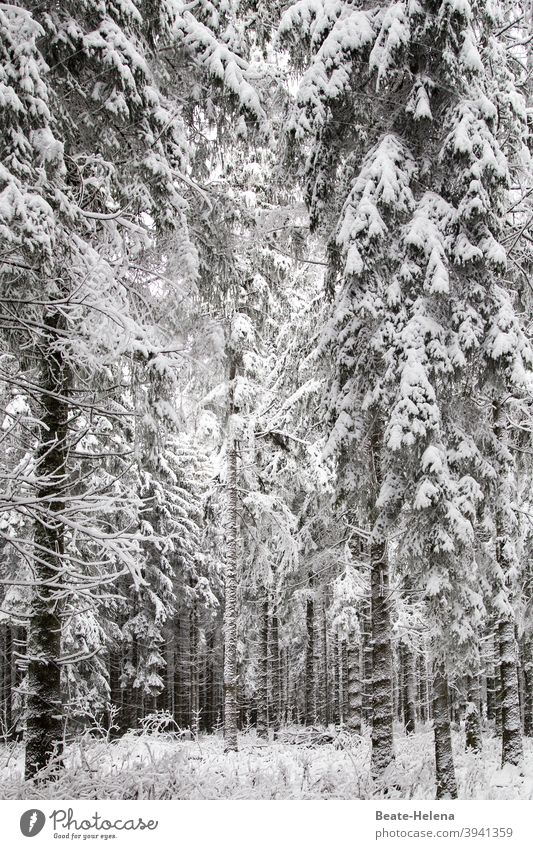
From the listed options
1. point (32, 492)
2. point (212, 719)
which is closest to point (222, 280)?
point (32, 492)

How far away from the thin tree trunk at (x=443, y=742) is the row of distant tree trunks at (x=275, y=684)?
751cm

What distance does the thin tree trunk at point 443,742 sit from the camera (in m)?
7.05

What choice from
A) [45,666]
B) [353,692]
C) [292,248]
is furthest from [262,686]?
[292,248]

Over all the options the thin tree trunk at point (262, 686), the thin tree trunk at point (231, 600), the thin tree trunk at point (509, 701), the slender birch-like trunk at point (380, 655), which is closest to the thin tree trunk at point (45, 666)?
the slender birch-like trunk at point (380, 655)

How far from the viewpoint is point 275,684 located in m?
27.6

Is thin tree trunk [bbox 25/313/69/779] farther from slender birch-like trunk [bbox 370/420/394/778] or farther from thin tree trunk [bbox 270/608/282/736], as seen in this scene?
thin tree trunk [bbox 270/608/282/736]

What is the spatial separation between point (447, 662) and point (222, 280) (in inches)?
225

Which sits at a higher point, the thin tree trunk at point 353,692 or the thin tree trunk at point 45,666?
the thin tree trunk at point 45,666

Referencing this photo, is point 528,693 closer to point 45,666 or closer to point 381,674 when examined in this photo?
point 381,674

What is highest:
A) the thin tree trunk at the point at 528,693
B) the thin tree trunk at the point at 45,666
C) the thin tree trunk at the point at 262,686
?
the thin tree trunk at the point at 45,666

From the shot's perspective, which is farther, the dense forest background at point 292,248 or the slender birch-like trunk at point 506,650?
the slender birch-like trunk at point 506,650

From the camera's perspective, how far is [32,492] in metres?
4.82
